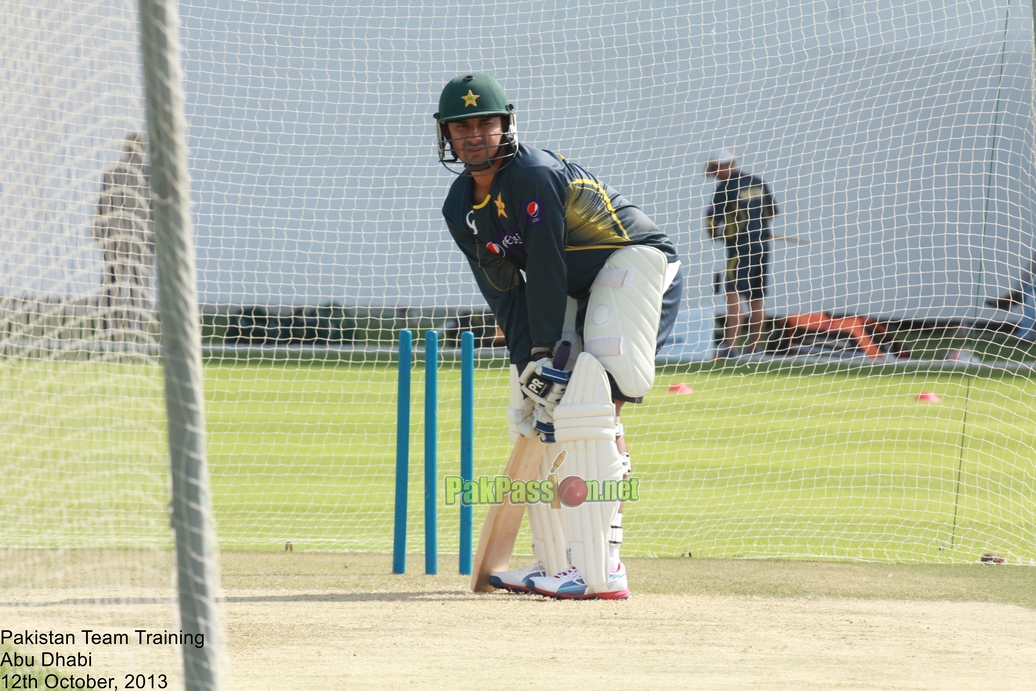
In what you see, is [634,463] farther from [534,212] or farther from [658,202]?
[534,212]

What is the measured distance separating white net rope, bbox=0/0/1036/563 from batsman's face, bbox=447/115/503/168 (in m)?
2.19

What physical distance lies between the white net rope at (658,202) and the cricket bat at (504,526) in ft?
4.19

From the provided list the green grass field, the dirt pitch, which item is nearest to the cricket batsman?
the dirt pitch

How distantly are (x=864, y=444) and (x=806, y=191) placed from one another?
80.4 inches

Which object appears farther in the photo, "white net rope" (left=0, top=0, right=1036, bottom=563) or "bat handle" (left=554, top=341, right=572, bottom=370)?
"white net rope" (left=0, top=0, right=1036, bottom=563)

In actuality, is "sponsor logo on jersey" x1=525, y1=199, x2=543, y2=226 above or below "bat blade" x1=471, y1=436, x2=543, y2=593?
above

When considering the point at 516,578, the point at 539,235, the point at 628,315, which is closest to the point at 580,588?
the point at 516,578

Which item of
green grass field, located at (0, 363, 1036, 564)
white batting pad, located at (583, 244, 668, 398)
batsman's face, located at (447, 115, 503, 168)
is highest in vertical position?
batsman's face, located at (447, 115, 503, 168)

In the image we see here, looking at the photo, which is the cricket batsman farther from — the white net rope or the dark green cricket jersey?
the white net rope

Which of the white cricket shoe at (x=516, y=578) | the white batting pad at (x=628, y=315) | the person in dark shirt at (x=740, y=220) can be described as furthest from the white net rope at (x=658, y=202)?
the white batting pad at (x=628, y=315)

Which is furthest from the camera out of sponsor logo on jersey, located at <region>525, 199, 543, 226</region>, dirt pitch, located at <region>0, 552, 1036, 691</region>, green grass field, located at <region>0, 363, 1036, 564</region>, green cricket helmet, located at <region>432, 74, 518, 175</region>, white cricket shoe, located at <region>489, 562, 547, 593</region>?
white cricket shoe, located at <region>489, 562, 547, 593</region>

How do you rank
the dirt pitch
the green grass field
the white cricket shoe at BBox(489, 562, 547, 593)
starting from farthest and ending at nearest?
the white cricket shoe at BBox(489, 562, 547, 593) < the green grass field < the dirt pitch

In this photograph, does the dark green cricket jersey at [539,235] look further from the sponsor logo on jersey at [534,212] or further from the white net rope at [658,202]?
the white net rope at [658,202]

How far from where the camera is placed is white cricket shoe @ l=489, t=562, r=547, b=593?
404cm
